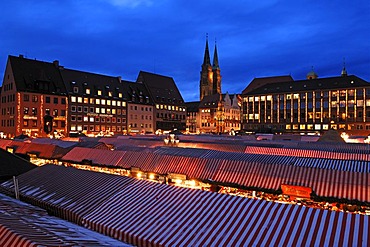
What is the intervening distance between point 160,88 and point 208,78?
52.7 metres

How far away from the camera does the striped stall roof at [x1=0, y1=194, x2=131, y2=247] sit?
648cm

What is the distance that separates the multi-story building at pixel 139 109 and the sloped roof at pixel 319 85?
119ft

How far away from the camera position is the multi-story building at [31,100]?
65375mm

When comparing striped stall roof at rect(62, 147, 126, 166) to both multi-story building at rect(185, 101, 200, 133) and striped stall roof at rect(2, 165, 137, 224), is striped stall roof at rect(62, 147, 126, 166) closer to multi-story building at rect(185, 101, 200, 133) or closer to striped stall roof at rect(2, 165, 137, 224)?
striped stall roof at rect(2, 165, 137, 224)

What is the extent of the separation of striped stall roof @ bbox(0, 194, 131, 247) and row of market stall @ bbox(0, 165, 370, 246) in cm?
84

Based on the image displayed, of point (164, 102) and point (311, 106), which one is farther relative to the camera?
point (311, 106)

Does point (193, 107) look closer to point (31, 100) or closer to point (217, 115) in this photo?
point (217, 115)

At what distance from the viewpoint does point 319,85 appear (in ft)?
317

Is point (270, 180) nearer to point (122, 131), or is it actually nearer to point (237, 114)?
point (122, 131)

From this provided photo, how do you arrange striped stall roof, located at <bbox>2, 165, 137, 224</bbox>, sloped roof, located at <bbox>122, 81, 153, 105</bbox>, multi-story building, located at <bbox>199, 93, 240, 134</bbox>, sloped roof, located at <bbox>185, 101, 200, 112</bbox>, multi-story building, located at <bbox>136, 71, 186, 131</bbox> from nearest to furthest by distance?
1. striped stall roof, located at <bbox>2, 165, 137, 224</bbox>
2. sloped roof, located at <bbox>122, 81, 153, 105</bbox>
3. multi-story building, located at <bbox>136, 71, 186, 131</bbox>
4. multi-story building, located at <bbox>199, 93, 240, 134</bbox>
5. sloped roof, located at <bbox>185, 101, 200, 112</bbox>

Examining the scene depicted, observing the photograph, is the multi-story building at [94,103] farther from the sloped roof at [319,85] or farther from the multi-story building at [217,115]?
the sloped roof at [319,85]

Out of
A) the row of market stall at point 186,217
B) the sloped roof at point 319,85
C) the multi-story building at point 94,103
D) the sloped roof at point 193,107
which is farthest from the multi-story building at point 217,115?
the row of market stall at point 186,217

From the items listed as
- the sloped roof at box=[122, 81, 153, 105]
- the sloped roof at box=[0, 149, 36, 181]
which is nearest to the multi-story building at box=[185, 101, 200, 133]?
the sloped roof at box=[122, 81, 153, 105]

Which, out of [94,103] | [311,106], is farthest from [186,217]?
[311,106]
